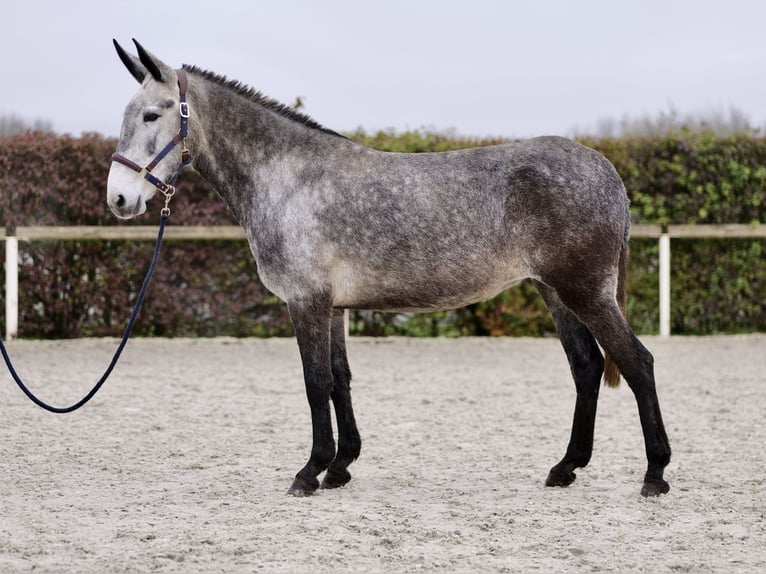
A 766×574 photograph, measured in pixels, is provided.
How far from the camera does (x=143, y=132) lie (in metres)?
4.85

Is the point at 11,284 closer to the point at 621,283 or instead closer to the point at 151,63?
the point at 151,63

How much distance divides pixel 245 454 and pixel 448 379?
3540mm

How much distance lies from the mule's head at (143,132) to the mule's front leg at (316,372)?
93 centimetres

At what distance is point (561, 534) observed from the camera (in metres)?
4.28

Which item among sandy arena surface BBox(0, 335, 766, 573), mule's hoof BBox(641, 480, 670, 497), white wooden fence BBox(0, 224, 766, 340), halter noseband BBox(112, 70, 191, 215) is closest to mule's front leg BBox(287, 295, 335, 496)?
sandy arena surface BBox(0, 335, 766, 573)

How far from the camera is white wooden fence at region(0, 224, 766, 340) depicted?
444 inches

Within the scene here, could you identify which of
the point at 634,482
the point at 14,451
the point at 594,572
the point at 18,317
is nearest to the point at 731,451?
the point at 634,482

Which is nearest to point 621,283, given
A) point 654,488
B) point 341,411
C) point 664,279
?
point 654,488

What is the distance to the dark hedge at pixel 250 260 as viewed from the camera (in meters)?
11.7

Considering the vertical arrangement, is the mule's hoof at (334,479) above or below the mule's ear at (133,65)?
below

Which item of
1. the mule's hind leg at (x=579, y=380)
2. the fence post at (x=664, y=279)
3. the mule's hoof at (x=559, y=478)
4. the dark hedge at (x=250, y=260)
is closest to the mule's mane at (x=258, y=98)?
the mule's hind leg at (x=579, y=380)

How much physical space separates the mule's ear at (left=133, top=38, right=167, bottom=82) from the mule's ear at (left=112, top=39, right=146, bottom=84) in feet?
0.37

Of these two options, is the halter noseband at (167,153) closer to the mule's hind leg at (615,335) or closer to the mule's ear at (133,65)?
the mule's ear at (133,65)

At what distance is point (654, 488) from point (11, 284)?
8746mm
